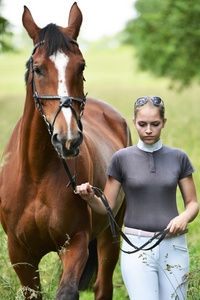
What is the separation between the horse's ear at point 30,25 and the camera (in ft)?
10.9

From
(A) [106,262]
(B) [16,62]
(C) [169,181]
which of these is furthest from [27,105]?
(B) [16,62]

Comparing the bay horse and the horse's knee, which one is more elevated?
the bay horse

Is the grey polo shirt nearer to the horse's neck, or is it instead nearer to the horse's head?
the horse's head

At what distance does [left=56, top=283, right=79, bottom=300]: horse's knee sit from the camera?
3145mm

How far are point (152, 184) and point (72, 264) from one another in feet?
2.84

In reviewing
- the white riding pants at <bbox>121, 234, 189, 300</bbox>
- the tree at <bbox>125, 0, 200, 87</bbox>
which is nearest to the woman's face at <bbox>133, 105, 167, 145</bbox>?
the white riding pants at <bbox>121, 234, 189, 300</bbox>

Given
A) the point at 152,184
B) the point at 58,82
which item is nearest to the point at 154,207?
the point at 152,184

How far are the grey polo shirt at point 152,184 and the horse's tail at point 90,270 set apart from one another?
201 centimetres

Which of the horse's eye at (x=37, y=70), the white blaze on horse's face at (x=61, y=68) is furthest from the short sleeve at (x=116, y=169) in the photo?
the horse's eye at (x=37, y=70)

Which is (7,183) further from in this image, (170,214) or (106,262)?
(106,262)

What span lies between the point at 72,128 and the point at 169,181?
0.70 meters

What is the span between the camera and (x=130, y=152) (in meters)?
3.12

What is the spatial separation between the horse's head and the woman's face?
39cm

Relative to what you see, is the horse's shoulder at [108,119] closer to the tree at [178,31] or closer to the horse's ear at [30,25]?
the horse's ear at [30,25]
